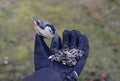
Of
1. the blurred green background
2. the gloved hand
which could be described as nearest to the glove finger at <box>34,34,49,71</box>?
the gloved hand

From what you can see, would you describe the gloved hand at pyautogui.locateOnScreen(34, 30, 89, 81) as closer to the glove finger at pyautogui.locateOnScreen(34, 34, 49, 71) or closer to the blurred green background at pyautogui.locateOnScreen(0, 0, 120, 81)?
the glove finger at pyautogui.locateOnScreen(34, 34, 49, 71)

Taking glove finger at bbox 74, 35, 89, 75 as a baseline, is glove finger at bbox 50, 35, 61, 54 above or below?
above

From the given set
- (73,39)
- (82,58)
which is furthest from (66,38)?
(82,58)

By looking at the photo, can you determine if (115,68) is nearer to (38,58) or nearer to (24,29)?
(24,29)

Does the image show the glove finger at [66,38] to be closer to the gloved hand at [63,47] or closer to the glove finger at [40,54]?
the gloved hand at [63,47]

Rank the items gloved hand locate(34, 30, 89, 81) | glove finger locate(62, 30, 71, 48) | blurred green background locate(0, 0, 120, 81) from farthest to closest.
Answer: blurred green background locate(0, 0, 120, 81), glove finger locate(62, 30, 71, 48), gloved hand locate(34, 30, 89, 81)

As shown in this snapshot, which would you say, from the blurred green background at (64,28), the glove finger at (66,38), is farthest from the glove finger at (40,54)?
the blurred green background at (64,28)

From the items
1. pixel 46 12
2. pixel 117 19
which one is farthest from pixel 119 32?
pixel 46 12

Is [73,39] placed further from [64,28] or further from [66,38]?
[64,28]

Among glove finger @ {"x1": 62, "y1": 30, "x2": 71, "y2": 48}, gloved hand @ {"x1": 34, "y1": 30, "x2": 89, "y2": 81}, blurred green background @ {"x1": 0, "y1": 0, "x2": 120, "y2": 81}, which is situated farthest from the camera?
blurred green background @ {"x1": 0, "y1": 0, "x2": 120, "y2": 81}
